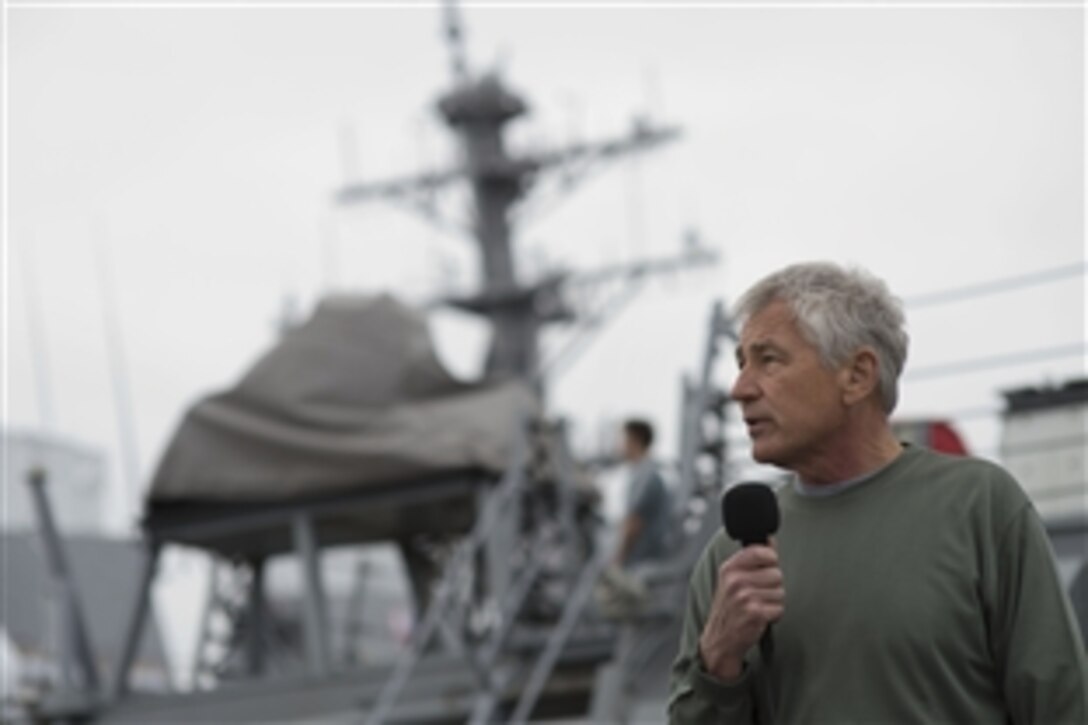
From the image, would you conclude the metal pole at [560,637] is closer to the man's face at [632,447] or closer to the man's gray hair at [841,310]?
the man's face at [632,447]

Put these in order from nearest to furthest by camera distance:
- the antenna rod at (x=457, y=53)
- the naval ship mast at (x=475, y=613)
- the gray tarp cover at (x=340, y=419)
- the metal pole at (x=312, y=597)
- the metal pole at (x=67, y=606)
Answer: the naval ship mast at (x=475, y=613)
the gray tarp cover at (x=340, y=419)
the metal pole at (x=312, y=597)
the metal pole at (x=67, y=606)
the antenna rod at (x=457, y=53)

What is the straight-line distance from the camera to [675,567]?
8.99m

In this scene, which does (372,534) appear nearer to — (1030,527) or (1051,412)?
(1051,412)

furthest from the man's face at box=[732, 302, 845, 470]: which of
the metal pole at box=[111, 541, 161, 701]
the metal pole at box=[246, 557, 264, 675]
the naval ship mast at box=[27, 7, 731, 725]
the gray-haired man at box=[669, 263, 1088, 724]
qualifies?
the metal pole at box=[246, 557, 264, 675]

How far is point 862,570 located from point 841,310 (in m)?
0.32

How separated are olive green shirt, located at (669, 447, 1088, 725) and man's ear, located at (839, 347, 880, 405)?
4.1 inches

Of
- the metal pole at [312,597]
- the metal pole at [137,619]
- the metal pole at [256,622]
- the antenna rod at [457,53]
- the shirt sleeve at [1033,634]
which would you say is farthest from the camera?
the antenna rod at [457,53]

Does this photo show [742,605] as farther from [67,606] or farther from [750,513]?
[67,606]

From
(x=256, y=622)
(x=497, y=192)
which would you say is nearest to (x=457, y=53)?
(x=497, y=192)

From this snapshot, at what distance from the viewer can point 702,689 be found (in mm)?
2605

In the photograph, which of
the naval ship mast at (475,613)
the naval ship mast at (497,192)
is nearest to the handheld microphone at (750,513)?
the naval ship mast at (475,613)

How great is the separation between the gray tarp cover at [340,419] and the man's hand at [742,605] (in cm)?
974

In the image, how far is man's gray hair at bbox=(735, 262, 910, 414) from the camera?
2625 millimetres

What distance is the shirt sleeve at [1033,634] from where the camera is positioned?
8.12ft
